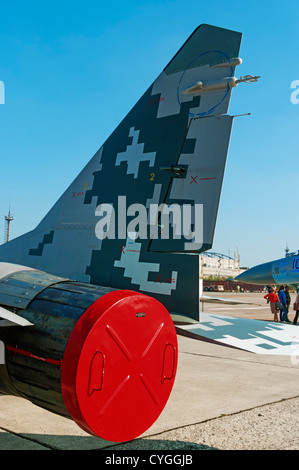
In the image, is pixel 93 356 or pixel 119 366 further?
pixel 119 366

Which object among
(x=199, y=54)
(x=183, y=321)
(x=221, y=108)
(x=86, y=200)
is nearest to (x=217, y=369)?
(x=183, y=321)

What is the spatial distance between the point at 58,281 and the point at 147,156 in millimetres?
3905

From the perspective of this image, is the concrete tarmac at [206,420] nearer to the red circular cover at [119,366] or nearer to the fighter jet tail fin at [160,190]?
the red circular cover at [119,366]

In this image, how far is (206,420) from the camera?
441 cm

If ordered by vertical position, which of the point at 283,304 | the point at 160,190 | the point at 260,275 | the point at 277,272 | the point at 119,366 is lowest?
the point at 283,304

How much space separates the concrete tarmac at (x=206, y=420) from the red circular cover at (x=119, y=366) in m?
0.85

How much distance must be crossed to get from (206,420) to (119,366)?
2104 mm

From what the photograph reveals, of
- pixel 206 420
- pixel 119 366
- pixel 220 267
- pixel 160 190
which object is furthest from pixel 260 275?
pixel 220 267

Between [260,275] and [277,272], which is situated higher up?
[277,272]

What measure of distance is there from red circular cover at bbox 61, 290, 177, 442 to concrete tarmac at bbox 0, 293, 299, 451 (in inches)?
33.4

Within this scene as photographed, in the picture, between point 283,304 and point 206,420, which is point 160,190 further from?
point 283,304

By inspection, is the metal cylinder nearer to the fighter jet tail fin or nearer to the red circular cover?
the red circular cover

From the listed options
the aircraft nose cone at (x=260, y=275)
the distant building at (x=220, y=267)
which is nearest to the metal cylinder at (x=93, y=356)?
the aircraft nose cone at (x=260, y=275)
